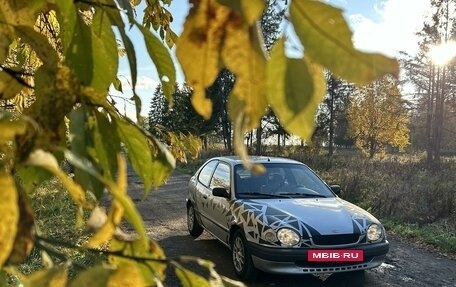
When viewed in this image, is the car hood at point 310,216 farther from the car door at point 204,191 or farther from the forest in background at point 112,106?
the forest in background at point 112,106

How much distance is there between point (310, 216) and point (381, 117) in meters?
29.5

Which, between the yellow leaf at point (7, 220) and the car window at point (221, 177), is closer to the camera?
the yellow leaf at point (7, 220)

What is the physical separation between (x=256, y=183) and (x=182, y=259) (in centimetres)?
620

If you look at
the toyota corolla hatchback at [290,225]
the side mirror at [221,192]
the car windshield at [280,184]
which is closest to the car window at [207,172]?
the toyota corolla hatchback at [290,225]

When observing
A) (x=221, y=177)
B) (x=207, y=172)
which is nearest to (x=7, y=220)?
(x=221, y=177)

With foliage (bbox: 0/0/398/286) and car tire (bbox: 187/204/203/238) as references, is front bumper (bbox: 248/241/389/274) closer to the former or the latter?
car tire (bbox: 187/204/203/238)

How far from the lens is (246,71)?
1.35 ft

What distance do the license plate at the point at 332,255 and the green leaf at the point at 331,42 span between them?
17.4ft

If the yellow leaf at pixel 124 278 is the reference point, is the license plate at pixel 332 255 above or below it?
below

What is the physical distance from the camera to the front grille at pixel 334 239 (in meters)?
5.55

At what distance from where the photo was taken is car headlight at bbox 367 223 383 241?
19.3 ft

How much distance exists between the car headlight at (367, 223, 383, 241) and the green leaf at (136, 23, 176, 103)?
5.46m

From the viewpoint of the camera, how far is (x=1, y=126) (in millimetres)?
388

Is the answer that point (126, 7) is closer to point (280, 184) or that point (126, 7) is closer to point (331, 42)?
point (331, 42)
